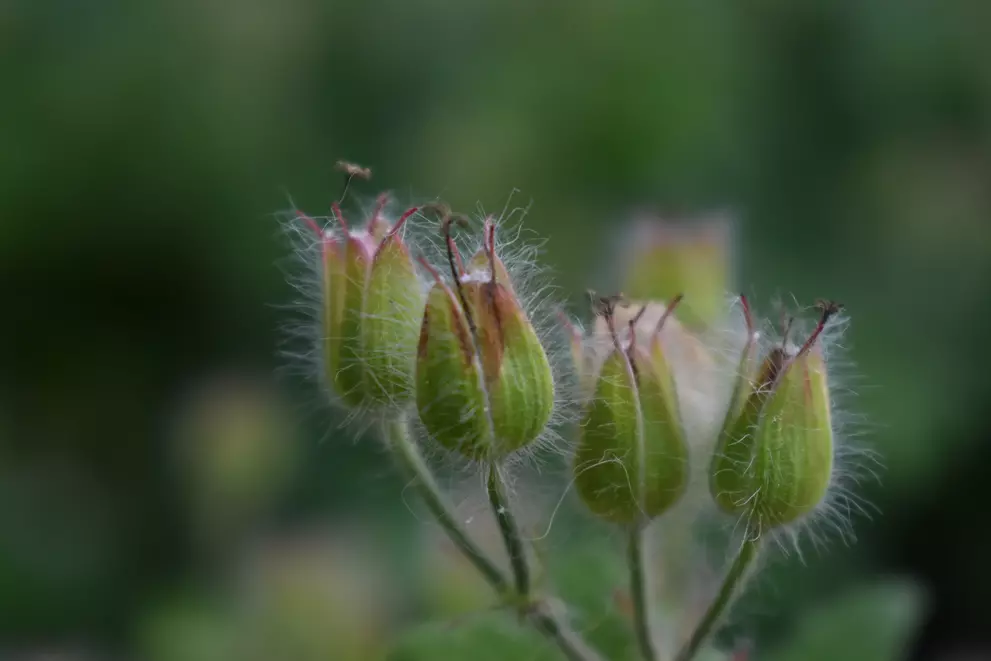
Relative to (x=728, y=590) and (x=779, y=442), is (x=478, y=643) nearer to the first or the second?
(x=728, y=590)

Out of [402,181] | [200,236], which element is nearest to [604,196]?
[402,181]

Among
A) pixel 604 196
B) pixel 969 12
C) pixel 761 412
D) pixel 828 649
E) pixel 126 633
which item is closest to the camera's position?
pixel 761 412

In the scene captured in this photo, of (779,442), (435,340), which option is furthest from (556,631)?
(435,340)

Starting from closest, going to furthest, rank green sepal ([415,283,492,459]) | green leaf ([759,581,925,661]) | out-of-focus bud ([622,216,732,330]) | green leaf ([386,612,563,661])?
green sepal ([415,283,492,459]) < green leaf ([386,612,563,661]) < green leaf ([759,581,925,661]) < out-of-focus bud ([622,216,732,330])

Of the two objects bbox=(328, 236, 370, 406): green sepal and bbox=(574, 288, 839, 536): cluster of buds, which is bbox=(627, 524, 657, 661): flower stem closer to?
bbox=(574, 288, 839, 536): cluster of buds

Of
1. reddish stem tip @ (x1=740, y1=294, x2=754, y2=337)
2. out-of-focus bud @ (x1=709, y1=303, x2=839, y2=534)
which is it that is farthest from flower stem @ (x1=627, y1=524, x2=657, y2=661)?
reddish stem tip @ (x1=740, y1=294, x2=754, y2=337)

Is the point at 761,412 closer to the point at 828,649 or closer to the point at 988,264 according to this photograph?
the point at 828,649
